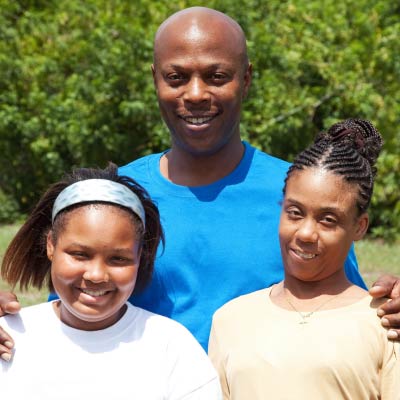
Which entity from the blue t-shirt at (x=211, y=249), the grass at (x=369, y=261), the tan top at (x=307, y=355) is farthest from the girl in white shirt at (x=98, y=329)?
the grass at (x=369, y=261)

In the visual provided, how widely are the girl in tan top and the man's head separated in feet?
1.38

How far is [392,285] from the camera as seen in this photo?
9.14 ft

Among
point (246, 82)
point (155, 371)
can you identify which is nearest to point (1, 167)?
point (246, 82)

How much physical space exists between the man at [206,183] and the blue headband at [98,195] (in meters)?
0.30

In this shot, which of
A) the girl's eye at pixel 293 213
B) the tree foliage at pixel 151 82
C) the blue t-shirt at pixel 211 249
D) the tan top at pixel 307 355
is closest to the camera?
the tan top at pixel 307 355

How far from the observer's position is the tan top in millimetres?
2707

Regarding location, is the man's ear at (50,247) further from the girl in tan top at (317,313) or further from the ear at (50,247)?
the girl in tan top at (317,313)

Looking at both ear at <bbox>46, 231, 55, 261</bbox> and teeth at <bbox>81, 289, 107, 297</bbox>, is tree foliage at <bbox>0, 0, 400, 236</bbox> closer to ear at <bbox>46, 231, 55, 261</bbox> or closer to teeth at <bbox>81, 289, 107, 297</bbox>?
ear at <bbox>46, 231, 55, 261</bbox>

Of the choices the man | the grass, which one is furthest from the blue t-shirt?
the grass

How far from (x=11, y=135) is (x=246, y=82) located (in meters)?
6.87

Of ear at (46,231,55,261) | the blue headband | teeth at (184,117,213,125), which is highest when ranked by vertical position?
teeth at (184,117,213,125)

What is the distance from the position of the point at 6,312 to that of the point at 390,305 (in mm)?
1167

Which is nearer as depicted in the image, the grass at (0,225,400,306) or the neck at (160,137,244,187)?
the neck at (160,137,244,187)

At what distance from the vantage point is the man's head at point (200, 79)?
10.9 ft
